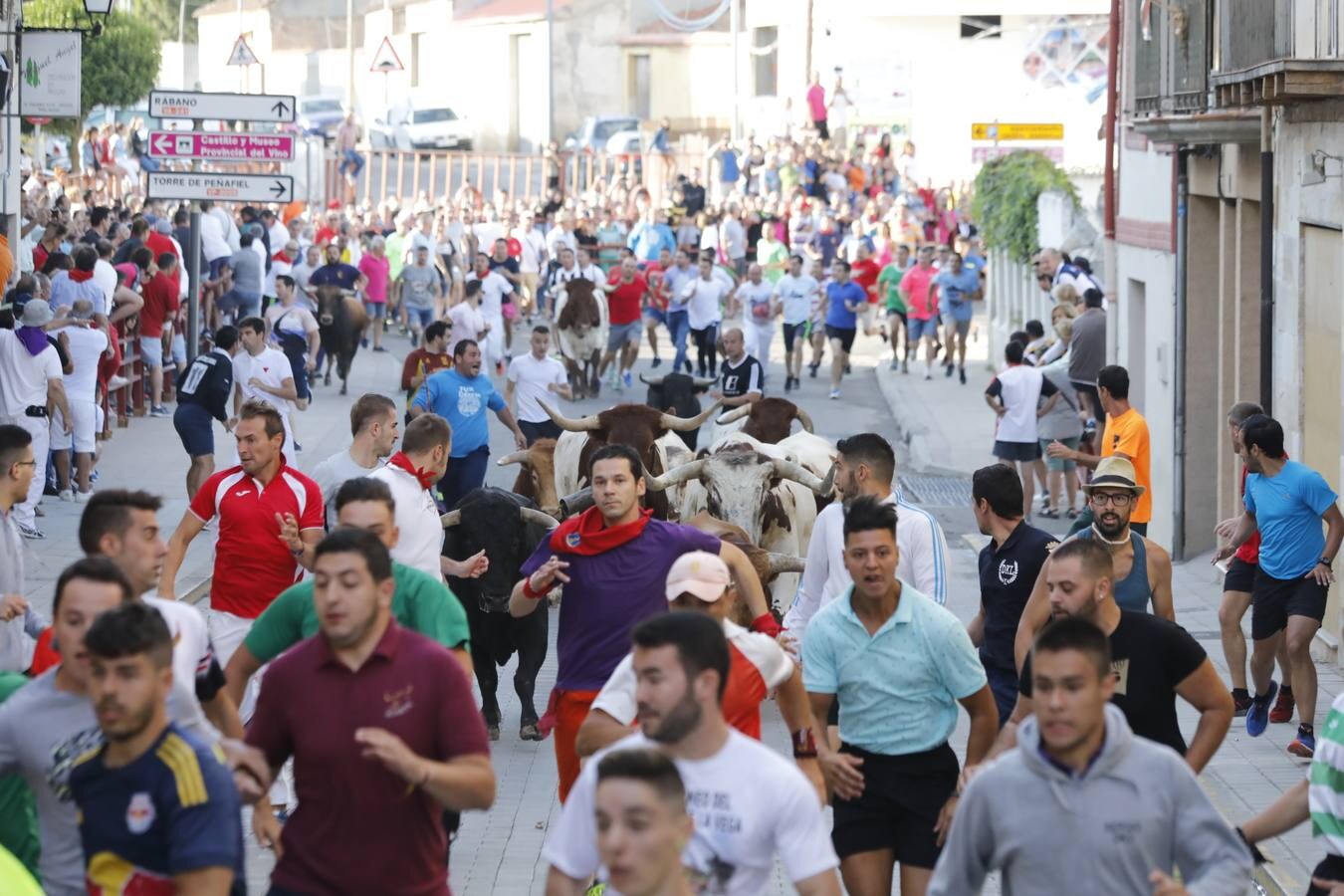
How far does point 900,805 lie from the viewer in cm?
716

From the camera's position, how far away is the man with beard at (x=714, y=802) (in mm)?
5332

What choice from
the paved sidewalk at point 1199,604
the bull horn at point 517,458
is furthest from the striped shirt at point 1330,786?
the bull horn at point 517,458

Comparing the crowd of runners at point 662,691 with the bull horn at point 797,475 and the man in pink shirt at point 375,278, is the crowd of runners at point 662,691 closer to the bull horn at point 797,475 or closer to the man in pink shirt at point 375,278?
the bull horn at point 797,475

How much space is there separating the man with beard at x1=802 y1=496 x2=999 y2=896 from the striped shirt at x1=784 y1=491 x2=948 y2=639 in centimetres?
113

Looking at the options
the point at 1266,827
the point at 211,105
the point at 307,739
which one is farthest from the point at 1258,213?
Answer: the point at 307,739

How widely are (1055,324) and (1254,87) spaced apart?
7.61m

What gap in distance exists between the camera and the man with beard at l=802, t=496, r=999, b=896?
23.2 feet

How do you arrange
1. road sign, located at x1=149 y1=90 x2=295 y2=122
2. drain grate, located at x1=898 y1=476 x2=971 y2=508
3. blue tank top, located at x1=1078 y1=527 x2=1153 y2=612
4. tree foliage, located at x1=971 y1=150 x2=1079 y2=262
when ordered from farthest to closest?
tree foliage, located at x1=971 y1=150 x2=1079 y2=262 < drain grate, located at x1=898 y1=476 x2=971 y2=508 < road sign, located at x1=149 y1=90 x2=295 y2=122 < blue tank top, located at x1=1078 y1=527 x2=1153 y2=612

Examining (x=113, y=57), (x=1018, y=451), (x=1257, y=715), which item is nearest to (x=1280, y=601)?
(x=1257, y=715)

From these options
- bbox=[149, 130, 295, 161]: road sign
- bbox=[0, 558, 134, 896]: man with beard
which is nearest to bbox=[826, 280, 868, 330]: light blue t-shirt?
bbox=[149, 130, 295, 161]: road sign

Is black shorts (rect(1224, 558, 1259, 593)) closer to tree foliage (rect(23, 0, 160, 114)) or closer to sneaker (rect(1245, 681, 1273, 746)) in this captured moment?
sneaker (rect(1245, 681, 1273, 746))

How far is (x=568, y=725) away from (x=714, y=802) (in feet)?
8.88

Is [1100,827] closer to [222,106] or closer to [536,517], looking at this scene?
[536,517]

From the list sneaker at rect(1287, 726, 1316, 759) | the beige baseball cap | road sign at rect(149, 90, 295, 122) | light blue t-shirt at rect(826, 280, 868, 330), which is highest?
road sign at rect(149, 90, 295, 122)
